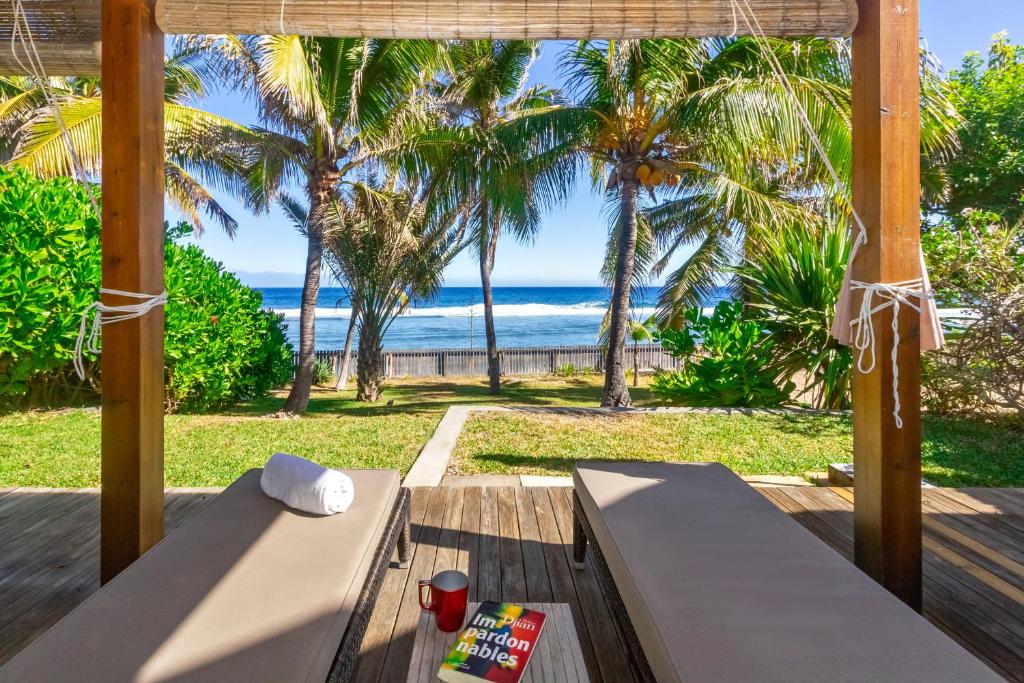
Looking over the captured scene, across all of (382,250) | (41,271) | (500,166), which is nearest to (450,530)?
(41,271)

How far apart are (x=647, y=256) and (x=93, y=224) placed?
7583mm

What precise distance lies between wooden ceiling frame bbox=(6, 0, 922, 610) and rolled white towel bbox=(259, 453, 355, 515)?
0.42 m

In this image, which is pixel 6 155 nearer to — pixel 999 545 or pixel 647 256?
pixel 647 256

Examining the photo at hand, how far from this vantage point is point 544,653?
4.10 ft

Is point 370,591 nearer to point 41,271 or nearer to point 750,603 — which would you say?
point 750,603

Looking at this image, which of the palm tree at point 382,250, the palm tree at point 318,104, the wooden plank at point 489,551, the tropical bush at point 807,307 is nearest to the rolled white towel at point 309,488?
the wooden plank at point 489,551

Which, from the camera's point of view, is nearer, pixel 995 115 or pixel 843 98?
pixel 843 98

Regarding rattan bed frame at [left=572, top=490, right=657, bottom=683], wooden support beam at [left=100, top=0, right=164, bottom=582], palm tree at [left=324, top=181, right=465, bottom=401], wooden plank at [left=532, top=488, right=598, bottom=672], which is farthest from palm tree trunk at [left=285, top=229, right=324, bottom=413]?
rattan bed frame at [left=572, top=490, right=657, bottom=683]

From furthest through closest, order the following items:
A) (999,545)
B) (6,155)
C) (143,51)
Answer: (6,155) < (999,545) < (143,51)

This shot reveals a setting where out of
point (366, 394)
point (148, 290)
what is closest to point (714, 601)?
point (148, 290)

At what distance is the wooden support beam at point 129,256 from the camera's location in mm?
1746

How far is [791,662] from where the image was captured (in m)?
1.07

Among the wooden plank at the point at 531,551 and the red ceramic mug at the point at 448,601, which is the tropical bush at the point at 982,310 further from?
the red ceramic mug at the point at 448,601

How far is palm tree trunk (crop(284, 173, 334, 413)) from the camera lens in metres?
7.77
